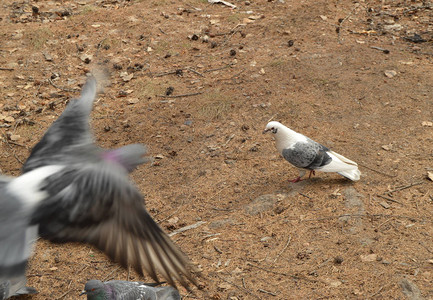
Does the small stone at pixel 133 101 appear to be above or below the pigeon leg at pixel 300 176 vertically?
above

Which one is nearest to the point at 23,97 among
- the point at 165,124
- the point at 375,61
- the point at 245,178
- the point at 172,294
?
the point at 165,124

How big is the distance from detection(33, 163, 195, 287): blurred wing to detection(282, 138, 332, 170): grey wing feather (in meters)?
2.50

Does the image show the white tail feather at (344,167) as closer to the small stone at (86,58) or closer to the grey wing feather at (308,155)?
the grey wing feather at (308,155)

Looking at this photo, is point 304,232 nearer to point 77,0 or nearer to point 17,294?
point 17,294

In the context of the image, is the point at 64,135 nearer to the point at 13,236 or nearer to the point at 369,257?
the point at 13,236

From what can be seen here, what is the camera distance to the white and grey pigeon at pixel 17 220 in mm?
2490

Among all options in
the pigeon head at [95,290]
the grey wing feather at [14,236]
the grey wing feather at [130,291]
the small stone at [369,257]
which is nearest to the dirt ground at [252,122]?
the small stone at [369,257]

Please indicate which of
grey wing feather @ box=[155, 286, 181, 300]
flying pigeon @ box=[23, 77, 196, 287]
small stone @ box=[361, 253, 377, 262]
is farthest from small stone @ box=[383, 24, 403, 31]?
flying pigeon @ box=[23, 77, 196, 287]

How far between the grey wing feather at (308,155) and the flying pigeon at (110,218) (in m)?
2.48

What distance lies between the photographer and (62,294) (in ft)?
13.1

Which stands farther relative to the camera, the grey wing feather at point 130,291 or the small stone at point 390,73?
the small stone at point 390,73

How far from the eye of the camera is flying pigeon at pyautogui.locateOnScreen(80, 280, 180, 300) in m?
3.37

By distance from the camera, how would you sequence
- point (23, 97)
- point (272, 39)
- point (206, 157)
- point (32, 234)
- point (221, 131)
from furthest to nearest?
point (272, 39) < point (23, 97) < point (221, 131) < point (206, 157) < point (32, 234)

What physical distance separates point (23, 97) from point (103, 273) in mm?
3640
